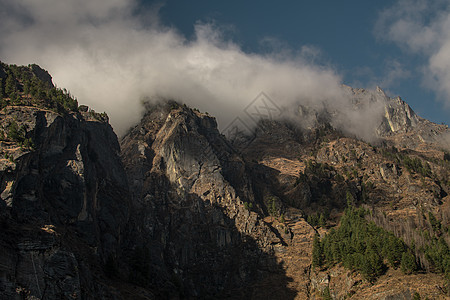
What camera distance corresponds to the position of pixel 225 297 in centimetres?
13050

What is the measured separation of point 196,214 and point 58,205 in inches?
2715

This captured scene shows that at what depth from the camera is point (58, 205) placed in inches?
3851

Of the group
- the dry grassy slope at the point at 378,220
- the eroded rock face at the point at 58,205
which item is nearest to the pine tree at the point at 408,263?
the dry grassy slope at the point at 378,220

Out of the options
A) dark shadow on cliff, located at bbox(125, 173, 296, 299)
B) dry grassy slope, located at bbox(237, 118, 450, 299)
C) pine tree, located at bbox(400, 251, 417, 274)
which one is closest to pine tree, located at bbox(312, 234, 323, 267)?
dry grassy slope, located at bbox(237, 118, 450, 299)

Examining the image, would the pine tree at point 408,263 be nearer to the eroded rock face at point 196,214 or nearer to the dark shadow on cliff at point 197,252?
the dark shadow on cliff at point 197,252

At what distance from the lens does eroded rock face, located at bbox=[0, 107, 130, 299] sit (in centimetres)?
6638

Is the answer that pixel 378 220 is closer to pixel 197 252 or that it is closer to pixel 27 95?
pixel 197 252

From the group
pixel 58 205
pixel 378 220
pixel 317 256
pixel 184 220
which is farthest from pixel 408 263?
pixel 58 205

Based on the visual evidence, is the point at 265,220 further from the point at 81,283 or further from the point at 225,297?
the point at 81,283

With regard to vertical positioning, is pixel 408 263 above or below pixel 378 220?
below

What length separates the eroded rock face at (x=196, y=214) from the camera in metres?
138

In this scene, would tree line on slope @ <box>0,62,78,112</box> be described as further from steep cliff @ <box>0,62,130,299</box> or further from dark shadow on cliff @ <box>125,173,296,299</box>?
dark shadow on cliff @ <box>125,173,296,299</box>

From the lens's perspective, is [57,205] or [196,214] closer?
[57,205]

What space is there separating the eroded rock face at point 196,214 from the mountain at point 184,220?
0.50m
